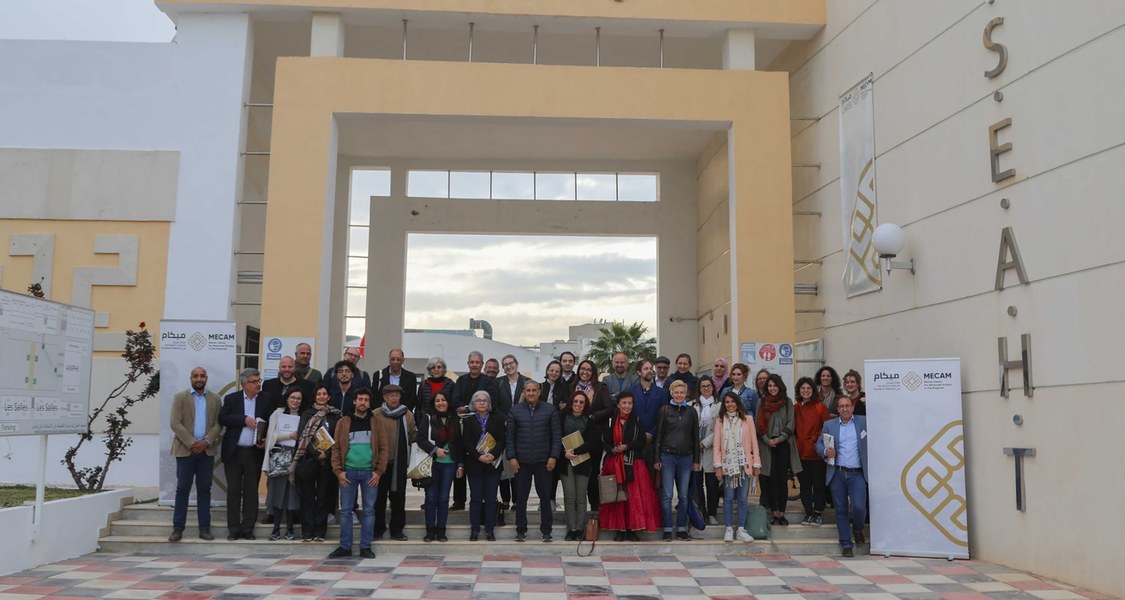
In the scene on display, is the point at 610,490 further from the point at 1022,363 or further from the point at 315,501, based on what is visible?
the point at 1022,363

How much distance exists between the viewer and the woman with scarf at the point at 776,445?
8.33 meters

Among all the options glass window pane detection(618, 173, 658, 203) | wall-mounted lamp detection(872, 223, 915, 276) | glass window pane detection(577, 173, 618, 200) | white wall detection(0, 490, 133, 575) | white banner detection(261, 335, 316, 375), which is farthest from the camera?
glass window pane detection(618, 173, 658, 203)

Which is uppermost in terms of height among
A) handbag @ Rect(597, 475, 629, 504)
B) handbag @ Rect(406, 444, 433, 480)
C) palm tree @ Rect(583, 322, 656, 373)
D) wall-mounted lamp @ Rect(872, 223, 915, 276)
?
palm tree @ Rect(583, 322, 656, 373)

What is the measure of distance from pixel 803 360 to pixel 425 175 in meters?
8.16

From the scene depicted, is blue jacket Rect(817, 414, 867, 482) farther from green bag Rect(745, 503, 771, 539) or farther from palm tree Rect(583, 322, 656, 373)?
palm tree Rect(583, 322, 656, 373)

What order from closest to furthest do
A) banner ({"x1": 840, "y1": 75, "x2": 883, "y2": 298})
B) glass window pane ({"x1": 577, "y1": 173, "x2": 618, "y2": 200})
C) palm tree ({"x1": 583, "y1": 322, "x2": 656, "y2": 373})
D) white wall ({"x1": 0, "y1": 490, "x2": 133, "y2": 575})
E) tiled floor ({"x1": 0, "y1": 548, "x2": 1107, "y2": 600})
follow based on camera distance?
1. tiled floor ({"x1": 0, "y1": 548, "x2": 1107, "y2": 600})
2. white wall ({"x1": 0, "y1": 490, "x2": 133, "y2": 575})
3. banner ({"x1": 840, "y1": 75, "x2": 883, "y2": 298})
4. glass window pane ({"x1": 577, "y1": 173, "x2": 618, "y2": 200})
5. palm tree ({"x1": 583, "y1": 322, "x2": 656, "y2": 373})

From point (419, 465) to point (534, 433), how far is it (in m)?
1.08

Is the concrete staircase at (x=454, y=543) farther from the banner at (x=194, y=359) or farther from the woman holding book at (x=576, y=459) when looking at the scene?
the banner at (x=194, y=359)

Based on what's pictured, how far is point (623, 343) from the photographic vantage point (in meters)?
32.0

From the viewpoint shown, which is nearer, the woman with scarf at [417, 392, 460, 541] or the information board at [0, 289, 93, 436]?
the information board at [0, 289, 93, 436]

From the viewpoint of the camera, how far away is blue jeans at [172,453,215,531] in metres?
7.95

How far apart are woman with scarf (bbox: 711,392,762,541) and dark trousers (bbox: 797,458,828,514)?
693 millimetres

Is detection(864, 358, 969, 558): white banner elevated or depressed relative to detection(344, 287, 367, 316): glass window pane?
depressed

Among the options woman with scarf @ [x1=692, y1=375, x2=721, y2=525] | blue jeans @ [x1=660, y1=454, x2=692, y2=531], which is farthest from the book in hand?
woman with scarf @ [x1=692, y1=375, x2=721, y2=525]
